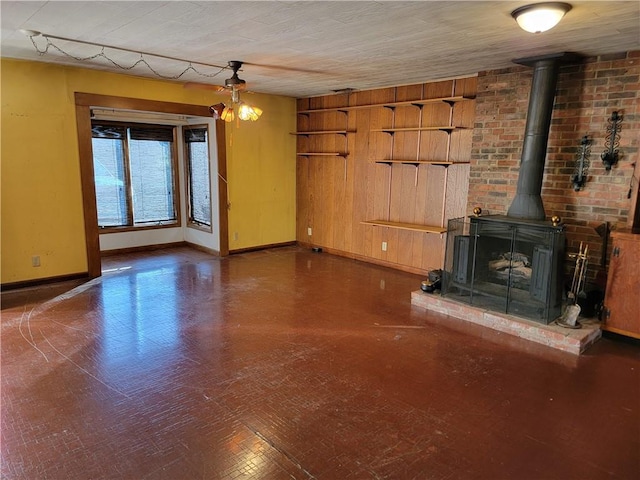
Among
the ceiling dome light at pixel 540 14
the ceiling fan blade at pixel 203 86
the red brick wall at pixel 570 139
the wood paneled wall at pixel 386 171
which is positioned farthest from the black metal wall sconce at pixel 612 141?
the ceiling fan blade at pixel 203 86

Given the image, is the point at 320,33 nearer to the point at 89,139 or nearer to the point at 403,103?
the point at 403,103

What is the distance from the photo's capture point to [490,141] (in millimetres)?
4734

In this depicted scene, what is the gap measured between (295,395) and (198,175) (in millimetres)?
5071

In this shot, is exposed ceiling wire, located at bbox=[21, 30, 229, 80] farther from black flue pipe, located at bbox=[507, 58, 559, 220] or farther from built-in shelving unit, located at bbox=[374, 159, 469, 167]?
black flue pipe, located at bbox=[507, 58, 559, 220]

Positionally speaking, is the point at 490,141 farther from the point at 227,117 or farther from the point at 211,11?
the point at 211,11

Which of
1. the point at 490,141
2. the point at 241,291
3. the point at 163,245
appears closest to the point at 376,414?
the point at 241,291

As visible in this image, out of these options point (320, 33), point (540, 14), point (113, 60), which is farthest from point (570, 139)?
point (113, 60)

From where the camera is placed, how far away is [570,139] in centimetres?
415

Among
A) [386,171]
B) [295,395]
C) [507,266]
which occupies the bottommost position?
[295,395]

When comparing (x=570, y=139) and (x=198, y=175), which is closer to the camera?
(x=570, y=139)

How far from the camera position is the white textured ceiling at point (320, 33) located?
277 centimetres

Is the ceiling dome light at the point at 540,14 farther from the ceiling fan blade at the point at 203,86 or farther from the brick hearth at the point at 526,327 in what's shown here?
the ceiling fan blade at the point at 203,86

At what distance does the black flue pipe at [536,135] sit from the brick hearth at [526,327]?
3.26ft

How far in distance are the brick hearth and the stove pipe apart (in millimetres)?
990
